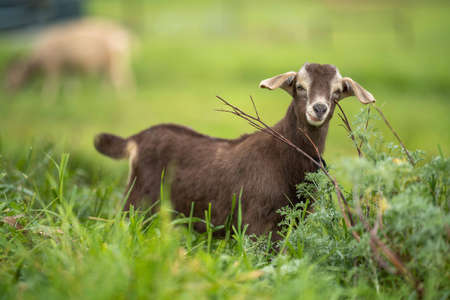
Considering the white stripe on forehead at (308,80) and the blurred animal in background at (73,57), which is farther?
the blurred animal in background at (73,57)

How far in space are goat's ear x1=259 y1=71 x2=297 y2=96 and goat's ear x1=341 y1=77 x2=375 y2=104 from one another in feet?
1.05

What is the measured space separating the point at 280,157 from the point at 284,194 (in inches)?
9.6

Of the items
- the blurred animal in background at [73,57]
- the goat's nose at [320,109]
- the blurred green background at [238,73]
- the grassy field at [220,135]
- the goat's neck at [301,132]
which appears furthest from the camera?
the blurred animal in background at [73,57]

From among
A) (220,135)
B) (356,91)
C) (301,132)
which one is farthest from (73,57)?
(356,91)

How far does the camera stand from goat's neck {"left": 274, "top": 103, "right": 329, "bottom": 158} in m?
3.24

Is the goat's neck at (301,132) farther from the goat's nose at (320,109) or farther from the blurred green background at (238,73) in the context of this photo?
the blurred green background at (238,73)

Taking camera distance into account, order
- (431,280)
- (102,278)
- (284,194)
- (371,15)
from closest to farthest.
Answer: (102,278) → (431,280) → (284,194) → (371,15)

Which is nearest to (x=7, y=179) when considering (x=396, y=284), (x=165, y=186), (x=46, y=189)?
(x=46, y=189)

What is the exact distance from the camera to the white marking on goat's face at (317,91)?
297 cm

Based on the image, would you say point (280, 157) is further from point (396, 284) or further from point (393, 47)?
point (393, 47)

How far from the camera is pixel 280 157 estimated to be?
331cm

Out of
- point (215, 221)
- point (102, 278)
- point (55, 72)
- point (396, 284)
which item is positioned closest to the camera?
point (102, 278)

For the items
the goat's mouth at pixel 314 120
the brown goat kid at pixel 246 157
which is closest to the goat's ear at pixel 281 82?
the brown goat kid at pixel 246 157

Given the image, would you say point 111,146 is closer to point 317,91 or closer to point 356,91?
point 317,91
